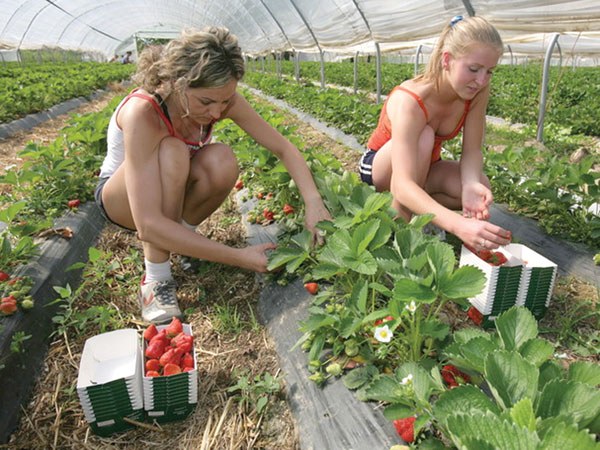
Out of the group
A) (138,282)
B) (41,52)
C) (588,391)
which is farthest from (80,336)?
(41,52)

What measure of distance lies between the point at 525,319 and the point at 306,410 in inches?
30.3

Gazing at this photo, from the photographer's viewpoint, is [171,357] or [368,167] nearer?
[171,357]

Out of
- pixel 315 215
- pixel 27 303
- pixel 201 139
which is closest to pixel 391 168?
pixel 315 215

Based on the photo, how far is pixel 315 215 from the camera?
2.19 meters

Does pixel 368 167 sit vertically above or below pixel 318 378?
above

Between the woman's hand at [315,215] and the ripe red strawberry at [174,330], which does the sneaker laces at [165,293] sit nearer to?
the ripe red strawberry at [174,330]

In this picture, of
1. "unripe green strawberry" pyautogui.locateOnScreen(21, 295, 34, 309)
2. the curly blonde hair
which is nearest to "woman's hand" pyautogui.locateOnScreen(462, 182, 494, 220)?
the curly blonde hair

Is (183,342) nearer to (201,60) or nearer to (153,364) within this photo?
(153,364)

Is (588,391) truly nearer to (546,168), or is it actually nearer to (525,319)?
(525,319)

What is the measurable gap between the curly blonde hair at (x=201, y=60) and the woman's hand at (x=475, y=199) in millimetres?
1179

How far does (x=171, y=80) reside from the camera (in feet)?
6.47

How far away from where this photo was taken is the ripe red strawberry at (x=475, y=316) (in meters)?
1.98

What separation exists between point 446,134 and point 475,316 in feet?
3.30

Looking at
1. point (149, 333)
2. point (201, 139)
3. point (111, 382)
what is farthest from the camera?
point (201, 139)
